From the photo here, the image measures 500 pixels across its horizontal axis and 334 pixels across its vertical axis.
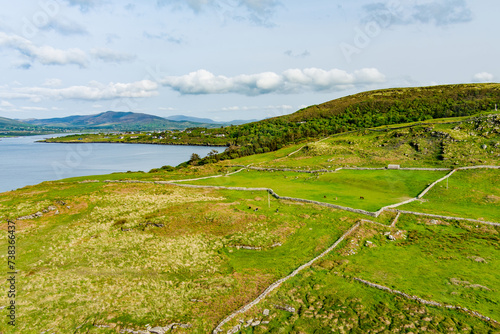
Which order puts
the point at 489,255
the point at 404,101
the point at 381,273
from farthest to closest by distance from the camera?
1. the point at 404,101
2. the point at 489,255
3. the point at 381,273

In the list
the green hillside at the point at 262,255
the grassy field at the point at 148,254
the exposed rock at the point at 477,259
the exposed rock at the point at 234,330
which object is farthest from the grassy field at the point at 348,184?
the exposed rock at the point at 234,330

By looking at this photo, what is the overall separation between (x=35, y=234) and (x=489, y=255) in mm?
48732

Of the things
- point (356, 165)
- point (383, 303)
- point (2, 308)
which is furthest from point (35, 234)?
point (356, 165)

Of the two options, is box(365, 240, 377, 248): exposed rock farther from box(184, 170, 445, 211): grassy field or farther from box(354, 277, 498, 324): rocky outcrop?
box(184, 170, 445, 211): grassy field

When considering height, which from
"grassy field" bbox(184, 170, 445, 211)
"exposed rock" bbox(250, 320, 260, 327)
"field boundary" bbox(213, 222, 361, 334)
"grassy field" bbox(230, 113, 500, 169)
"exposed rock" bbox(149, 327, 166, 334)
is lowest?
"exposed rock" bbox(149, 327, 166, 334)

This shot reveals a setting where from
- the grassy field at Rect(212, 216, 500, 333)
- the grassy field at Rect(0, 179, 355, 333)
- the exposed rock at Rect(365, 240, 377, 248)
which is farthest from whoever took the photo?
the exposed rock at Rect(365, 240, 377, 248)

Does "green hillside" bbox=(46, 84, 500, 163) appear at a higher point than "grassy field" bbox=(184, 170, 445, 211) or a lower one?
higher

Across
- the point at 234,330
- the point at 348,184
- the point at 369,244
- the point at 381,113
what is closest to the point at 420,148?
the point at 348,184

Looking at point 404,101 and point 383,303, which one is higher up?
point 404,101

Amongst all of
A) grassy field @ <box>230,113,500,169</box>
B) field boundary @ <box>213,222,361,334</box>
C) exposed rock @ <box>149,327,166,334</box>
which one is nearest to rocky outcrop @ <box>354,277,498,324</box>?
field boundary @ <box>213,222,361,334</box>

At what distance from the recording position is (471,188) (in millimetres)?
45688

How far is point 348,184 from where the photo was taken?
54094 mm

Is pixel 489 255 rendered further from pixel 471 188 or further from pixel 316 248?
pixel 471 188

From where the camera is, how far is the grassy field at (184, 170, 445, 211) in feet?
141
